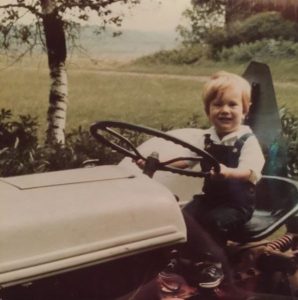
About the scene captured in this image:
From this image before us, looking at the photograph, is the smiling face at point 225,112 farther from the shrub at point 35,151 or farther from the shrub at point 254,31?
the shrub at point 35,151

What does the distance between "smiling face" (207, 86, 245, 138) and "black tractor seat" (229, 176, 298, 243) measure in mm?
191

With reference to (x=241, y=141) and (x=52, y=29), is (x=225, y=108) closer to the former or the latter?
(x=241, y=141)

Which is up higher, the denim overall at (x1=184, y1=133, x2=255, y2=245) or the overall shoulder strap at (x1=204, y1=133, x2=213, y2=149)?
the overall shoulder strap at (x1=204, y1=133, x2=213, y2=149)

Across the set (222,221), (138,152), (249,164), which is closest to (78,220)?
(138,152)

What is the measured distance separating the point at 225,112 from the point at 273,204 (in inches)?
12.3

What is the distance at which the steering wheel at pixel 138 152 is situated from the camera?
1736 mm

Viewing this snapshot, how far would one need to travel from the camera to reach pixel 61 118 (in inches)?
74.5

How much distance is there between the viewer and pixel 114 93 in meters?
1.92

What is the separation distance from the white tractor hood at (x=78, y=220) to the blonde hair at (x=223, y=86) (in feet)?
1.20

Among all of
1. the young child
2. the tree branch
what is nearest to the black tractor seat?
the young child

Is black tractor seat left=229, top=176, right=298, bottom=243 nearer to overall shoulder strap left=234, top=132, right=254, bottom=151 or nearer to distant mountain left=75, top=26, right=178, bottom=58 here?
overall shoulder strap left=234, top=132, right=254, bottom=151

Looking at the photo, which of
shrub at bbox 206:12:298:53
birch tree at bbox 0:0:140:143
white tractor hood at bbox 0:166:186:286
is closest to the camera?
white tractor hood at bbox 0:166:186:286

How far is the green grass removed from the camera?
6.14 ft

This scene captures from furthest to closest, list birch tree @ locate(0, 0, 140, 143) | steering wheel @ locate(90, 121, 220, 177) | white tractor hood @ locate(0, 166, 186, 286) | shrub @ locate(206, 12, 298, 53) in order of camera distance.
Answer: shrub @ locate(206, 12, 298, 53) → birch tree @ locate(0, 0, 140, 143) → steering wheel @ locate(90, 121, 220, 177) → white tractor hood @ locate(0, 166, 186, 286)
